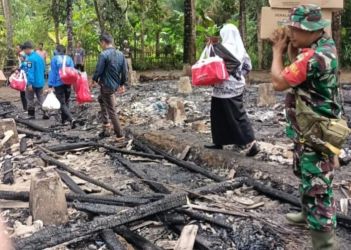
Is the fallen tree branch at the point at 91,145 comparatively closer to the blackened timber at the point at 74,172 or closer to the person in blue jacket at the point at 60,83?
the blackened timber at the point at 74,172

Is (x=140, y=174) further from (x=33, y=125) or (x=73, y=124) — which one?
(x=33, y=125)

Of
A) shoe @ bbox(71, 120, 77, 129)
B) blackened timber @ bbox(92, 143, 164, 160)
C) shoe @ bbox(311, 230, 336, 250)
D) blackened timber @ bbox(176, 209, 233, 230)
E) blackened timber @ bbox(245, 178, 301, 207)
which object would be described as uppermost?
shoe @ bbox(311, 230, 336, 250)

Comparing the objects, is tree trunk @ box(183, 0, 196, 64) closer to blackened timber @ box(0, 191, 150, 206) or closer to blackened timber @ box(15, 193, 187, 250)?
blackened timber @ box(0, 191, 150, 206)

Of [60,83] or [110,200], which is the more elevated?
[60,83]

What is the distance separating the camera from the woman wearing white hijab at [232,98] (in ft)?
21.9

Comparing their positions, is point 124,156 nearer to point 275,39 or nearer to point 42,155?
point 42,155

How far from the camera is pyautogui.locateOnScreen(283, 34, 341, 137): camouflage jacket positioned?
358 cm

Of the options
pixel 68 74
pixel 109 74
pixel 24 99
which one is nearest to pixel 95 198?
pixel 109 74

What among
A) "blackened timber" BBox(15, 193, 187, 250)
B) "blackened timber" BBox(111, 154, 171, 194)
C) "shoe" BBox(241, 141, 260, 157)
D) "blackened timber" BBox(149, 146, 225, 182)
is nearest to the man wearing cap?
"blackened timber" BBox(15, 193, 187, 250)

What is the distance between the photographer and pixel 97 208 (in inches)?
188

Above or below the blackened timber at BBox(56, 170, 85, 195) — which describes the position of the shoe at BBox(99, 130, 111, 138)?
below

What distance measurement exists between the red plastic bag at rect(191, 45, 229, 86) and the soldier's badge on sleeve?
287 centimetres

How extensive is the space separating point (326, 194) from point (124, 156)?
4.54 meters

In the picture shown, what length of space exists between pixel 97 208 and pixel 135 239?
821 millimetres
